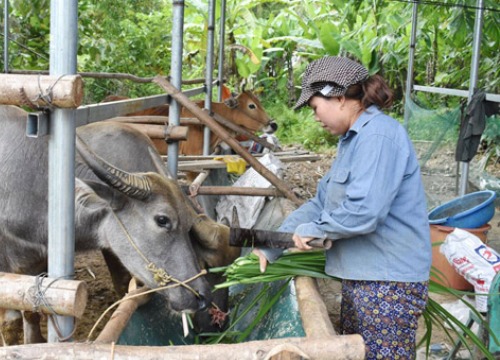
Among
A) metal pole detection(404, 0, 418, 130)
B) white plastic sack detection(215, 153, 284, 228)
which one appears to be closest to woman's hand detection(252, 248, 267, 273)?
white plastic sack detection(215, 153, 284, 228)

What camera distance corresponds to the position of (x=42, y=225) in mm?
3416

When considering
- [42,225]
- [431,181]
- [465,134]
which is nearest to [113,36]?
[431,181]

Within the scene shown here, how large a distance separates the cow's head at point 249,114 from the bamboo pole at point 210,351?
740cm

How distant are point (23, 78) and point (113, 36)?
7471mm

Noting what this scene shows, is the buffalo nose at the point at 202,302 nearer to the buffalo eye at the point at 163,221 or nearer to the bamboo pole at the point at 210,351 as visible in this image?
Result: the buffalo eye at the point at 163,221

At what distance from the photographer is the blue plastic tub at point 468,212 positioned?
4.99 m

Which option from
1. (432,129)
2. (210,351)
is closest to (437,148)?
(432,129)

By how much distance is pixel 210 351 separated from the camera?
182 cm

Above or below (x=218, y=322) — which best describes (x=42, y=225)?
above

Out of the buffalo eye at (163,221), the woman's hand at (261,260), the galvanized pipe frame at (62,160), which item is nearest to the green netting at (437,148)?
the buffalo eye at (163,221)

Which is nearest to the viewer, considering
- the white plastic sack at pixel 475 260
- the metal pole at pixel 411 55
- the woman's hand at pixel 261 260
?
the woman's hand at pixel 261 260

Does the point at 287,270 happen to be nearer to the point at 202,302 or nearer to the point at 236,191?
the point at 202,302

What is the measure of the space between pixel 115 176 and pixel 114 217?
422 millimetres

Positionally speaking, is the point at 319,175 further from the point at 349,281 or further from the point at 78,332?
the point at 349,281
